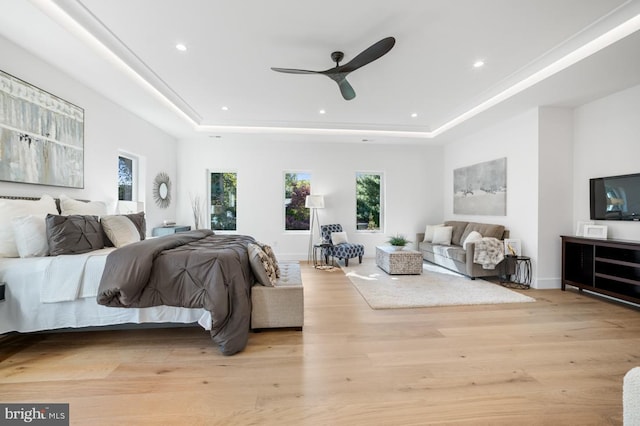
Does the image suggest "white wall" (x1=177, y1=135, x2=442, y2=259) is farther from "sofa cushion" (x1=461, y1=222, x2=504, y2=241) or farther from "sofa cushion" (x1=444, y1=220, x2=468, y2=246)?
"sofa cushion" (x1=461, y1=222, x2=504, y2=241)

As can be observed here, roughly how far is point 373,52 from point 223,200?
498 cm

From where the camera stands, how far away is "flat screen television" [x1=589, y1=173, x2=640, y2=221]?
10.9 ft

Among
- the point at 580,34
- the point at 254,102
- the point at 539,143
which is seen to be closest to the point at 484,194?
the point at 539,143

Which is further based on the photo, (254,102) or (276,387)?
(254,102)

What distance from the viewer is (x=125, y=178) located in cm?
462

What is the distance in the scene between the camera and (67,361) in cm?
210

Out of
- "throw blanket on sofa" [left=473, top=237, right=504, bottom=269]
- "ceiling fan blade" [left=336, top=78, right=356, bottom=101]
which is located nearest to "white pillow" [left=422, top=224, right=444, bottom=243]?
"throw blanket on sofa" [left=473, top=237, right=504, bottom=269]

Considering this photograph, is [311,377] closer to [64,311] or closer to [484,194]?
[64,311]

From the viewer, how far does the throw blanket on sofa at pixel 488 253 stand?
14.2 feet

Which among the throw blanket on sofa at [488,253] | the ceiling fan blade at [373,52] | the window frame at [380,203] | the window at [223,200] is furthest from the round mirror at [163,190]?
the throw blanket on sofa at [488,253]

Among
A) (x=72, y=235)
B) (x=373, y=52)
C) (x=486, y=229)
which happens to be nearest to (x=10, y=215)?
(x=72, y=235)

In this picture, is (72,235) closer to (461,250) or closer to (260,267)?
(260,267)

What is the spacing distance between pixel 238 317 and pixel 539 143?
4.90 metres

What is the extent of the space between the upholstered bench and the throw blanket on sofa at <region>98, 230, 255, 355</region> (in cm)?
23
